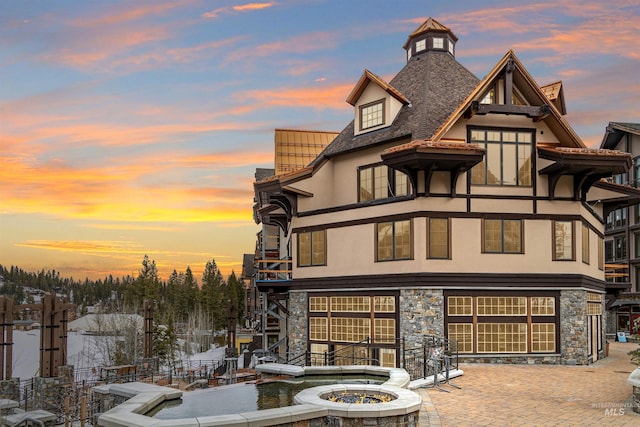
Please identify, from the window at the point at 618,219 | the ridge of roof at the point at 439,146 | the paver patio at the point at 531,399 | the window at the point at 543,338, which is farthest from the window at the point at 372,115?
the window at the point at 618,219

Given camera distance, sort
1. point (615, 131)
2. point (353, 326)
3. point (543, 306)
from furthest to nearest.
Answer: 1. point (615, 131)
2. point (353, 326)
3. point (543, 306)

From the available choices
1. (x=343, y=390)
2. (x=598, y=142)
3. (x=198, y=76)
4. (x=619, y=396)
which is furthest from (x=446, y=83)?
(x=598, y=142)

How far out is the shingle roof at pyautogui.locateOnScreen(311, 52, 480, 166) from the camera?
932 inches

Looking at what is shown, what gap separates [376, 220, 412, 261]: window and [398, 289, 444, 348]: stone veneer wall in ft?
4.91

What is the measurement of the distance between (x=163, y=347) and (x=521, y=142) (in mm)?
38907

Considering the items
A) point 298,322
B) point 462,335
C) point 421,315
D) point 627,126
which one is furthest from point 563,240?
point 627,126

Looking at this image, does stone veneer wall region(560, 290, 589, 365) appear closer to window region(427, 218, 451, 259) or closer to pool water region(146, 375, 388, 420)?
window region(427, 218, 451, 259)

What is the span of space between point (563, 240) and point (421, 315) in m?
6.44

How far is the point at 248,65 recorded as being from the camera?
20453mm

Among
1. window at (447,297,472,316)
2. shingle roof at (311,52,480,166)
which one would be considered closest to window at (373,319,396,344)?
window at (447,297,472,316)

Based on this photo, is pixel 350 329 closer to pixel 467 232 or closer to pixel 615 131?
pixel 467 232

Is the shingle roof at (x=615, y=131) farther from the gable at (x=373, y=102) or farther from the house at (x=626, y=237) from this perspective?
the gable at (x=373, y=102)

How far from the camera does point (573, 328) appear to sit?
72.8 feet

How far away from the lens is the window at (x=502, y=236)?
73.5ft
